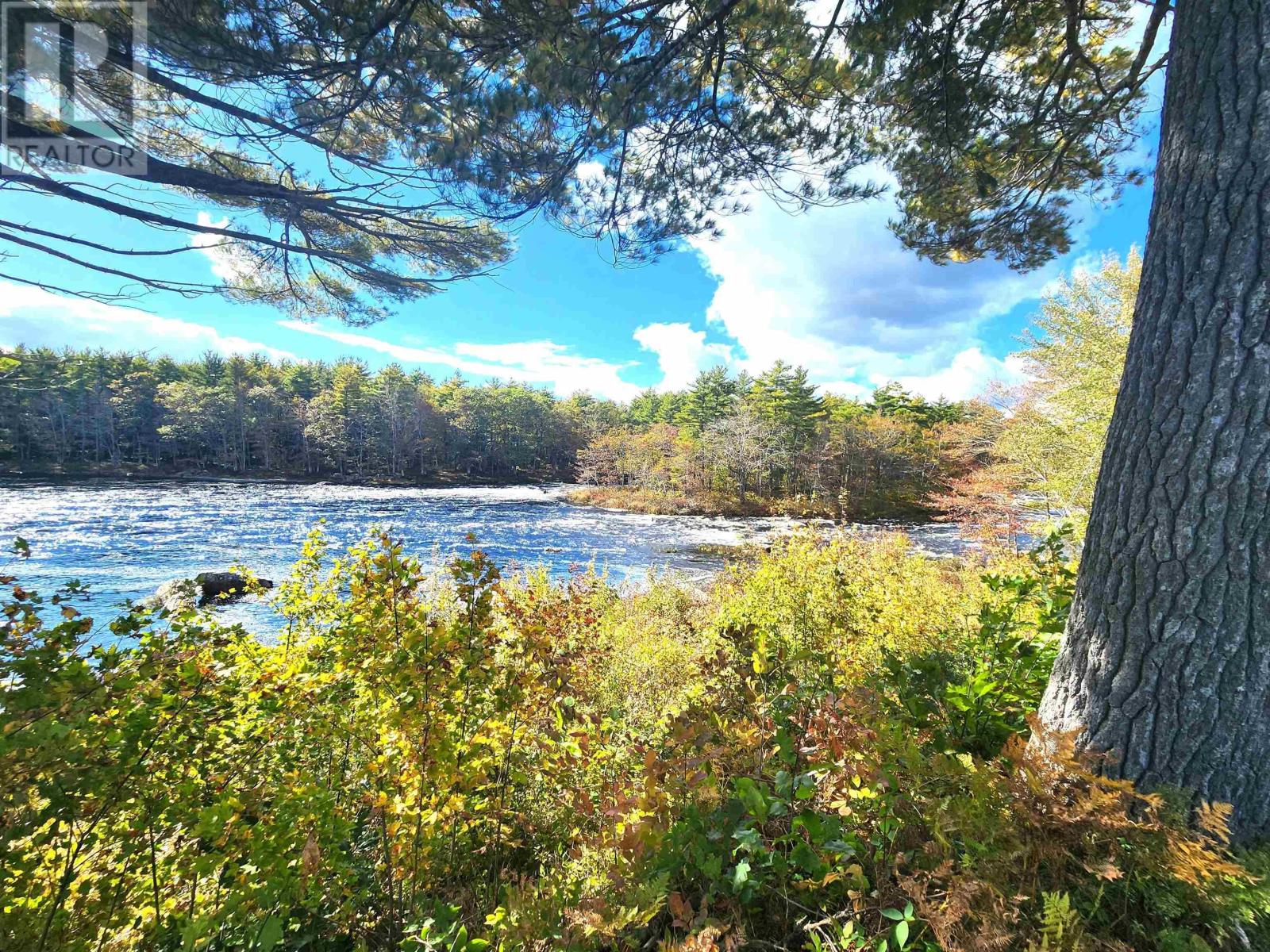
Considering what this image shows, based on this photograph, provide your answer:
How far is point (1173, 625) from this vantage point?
146 centimetres

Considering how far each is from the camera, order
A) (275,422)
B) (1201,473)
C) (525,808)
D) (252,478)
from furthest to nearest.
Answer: (275,422) → (252,478) → (525,808) → (1201,473)

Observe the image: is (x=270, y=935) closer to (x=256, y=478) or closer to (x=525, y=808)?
(x=525, y=808)

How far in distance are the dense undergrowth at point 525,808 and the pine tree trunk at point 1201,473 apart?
0.25 metres

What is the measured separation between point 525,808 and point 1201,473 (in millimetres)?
2988

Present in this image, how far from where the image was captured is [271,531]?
1537 centimetres

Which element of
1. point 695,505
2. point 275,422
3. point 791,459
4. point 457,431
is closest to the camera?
point 695,505

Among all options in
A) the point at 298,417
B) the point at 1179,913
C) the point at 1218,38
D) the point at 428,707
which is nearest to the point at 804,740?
the point at 1179,913

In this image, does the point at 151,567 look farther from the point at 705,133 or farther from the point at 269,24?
the point at 705,133

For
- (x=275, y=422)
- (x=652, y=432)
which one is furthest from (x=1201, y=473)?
(x=275, y=422)

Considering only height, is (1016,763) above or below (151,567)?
above

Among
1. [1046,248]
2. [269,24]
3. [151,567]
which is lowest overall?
[151,567]

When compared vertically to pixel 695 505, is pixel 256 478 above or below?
above

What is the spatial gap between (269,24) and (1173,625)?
4.50 meters

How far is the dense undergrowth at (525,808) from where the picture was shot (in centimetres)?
121
